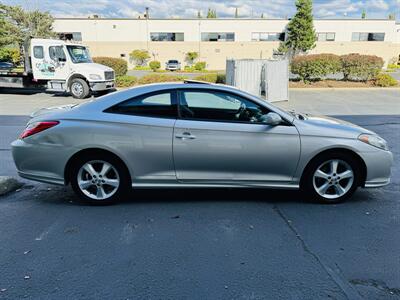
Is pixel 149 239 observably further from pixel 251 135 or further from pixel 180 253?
pixel 251 135

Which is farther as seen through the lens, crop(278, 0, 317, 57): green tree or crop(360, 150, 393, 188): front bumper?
crop(278, 0, 317, 57): green tree

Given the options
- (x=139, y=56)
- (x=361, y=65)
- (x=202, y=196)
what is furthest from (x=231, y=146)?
(x=139, y=56)

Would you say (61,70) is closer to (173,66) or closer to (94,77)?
(94,77)

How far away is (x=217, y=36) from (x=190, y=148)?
1827 inches

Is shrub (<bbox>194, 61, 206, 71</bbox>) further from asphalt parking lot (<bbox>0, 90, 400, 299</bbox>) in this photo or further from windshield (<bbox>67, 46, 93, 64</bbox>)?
asphalt parking lot (<bbox>0, 90, 400, 299</bbox>)

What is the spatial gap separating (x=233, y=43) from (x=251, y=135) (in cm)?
4543

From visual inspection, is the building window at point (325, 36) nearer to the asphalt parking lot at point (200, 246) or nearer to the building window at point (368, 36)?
the building window at point (368, 36)

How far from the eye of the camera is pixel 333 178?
4.16m

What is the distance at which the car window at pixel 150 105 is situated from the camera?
406cm

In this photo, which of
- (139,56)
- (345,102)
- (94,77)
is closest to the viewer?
(345,102)

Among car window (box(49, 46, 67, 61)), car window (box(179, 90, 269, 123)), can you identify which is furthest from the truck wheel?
car window (box(179, 90, 269, 123))

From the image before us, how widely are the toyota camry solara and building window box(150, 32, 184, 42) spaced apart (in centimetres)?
4568

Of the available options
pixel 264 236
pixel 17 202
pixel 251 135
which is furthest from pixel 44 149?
pixel 264 236

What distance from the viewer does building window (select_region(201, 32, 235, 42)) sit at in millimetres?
47281
